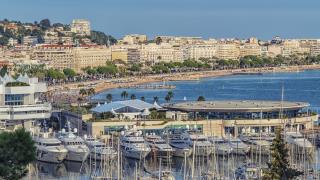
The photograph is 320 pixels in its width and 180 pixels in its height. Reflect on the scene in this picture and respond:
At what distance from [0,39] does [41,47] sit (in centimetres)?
1693

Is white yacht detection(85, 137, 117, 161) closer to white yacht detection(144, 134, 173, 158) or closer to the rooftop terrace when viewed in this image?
white yacht detection(144, 134, 173, 158)

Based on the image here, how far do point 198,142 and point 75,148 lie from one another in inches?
132

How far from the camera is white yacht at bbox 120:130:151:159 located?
27.1 m

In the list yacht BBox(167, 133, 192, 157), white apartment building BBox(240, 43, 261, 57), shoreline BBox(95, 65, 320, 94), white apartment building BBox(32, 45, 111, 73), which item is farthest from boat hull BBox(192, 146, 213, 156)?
white apartment building BBox(240, 43, 261, 57)

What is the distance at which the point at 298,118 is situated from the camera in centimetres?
3228

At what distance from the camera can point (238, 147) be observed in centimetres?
2762

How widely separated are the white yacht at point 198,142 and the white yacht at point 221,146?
175 mm

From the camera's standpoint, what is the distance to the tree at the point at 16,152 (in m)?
14.4

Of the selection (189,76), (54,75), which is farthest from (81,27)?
(54,75)

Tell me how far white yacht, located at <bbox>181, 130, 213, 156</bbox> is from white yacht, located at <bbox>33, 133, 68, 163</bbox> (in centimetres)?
351

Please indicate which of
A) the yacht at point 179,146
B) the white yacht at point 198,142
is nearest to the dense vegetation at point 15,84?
the yacht at point 179,146

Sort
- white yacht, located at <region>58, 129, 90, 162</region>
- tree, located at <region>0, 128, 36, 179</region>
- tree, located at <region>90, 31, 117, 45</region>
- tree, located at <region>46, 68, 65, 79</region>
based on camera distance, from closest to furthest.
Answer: tree, located at <region>0, 128, 36, 179</region>
white yacht, located at <region>58, 129, 90, 162</region>
tree, located at <region>46, 68, 65, 79</region>
tree, located at <region>90, 31, 117, 45</region>

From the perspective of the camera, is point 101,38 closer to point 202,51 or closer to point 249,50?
point 202,51

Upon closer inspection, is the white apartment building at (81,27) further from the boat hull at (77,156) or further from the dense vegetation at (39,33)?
the boat hull at (77,156)
